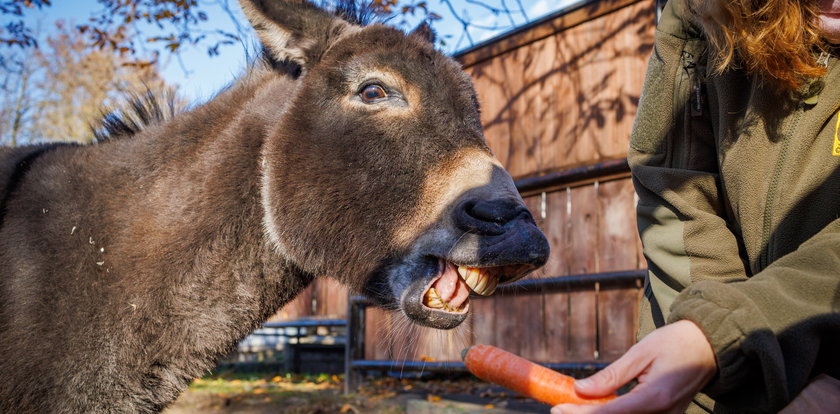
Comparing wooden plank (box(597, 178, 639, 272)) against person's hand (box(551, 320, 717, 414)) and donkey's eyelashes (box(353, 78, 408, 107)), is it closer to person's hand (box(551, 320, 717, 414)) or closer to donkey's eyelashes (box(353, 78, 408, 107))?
donkey's eyelashes (box(353, 78, 408, 107))

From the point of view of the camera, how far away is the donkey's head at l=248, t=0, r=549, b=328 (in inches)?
90.2

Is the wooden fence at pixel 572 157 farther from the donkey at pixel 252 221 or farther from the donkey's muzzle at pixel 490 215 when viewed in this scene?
the donkey's muzzle at pixel 490 215

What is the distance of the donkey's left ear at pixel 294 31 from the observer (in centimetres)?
295

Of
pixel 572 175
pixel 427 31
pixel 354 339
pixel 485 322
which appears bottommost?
pixel 354 339

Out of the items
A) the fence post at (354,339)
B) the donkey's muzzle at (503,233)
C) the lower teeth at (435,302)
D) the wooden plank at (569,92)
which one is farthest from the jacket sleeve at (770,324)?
the fence post at (354,339)

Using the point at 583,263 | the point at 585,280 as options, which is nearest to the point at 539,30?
the point at 583,263

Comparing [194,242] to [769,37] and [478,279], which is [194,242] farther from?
[769,37]

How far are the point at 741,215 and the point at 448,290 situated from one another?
1.07 m

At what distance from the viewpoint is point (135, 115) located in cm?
323

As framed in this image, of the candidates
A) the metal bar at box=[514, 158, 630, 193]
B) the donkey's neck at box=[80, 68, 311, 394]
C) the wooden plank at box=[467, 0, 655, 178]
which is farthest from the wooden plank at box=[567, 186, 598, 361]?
the donkey's neck at box=[80, 68, 311, 394]

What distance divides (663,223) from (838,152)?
0.51 meters

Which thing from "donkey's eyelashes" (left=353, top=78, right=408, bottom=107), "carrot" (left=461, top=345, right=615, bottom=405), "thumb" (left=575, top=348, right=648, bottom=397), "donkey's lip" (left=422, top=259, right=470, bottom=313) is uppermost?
"donkey's eyelashes" (left=353, top=78, right=408, bottom=107)

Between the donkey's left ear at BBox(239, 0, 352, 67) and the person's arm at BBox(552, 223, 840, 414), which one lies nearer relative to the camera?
the person's arm at BBox(552, 223, 840, 414)

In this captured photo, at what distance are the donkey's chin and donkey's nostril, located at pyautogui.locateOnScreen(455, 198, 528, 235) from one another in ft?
0.57
